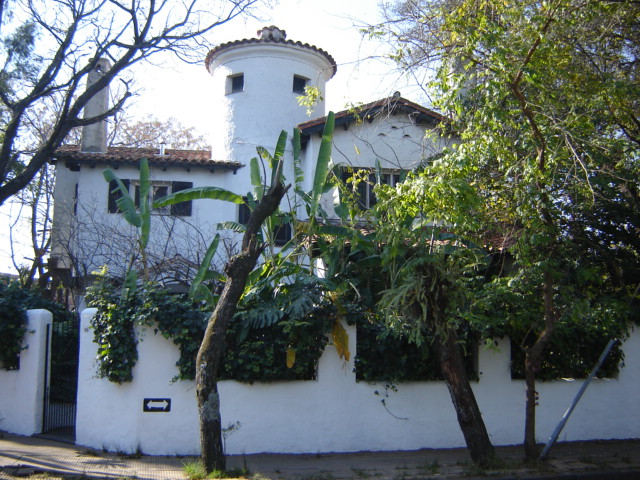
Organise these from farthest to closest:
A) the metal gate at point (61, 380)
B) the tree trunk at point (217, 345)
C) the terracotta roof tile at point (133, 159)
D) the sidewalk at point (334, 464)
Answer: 1. the terracotta roof tile at point (133, 159)
2. the metal gate at point (61, 380)
3. the sidewalk at point (334, 464)
4. the tree trunk at point (217, 345)

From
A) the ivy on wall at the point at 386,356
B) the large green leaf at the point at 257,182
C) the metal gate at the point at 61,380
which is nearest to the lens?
the ivy on wall at the point at 386,356

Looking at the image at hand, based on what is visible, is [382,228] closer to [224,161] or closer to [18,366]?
[18,366]

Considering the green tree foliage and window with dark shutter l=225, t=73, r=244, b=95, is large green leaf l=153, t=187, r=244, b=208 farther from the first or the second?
window with dark shutter l=225, t=73, r=244, b=95

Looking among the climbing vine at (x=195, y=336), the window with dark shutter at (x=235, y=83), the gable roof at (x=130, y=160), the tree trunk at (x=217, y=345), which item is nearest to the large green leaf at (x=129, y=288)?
the climbing vine at (x=195, y=336)

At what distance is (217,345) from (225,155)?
40.4 ft

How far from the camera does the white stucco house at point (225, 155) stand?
1678 centimetres

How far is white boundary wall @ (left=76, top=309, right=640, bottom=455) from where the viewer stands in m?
9.55

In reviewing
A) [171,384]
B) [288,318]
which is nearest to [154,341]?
[171,384]

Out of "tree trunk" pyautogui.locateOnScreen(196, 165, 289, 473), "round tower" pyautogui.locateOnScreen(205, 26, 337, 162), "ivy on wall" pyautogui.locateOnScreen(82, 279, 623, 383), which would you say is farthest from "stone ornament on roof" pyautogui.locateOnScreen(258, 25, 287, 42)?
"tree trunk" pyautogui.locateOnScreen(196, 165, 289, 473)

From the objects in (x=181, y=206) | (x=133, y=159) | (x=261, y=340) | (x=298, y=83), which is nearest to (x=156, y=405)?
(x=261, y=340)

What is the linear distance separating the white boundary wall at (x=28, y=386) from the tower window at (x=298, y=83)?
1169cm

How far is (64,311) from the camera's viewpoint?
1244 cm

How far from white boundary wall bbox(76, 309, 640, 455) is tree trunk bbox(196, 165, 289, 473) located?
1.86m

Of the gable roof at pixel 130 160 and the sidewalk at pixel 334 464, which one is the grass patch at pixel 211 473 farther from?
the gable roof at pixel 130 160
